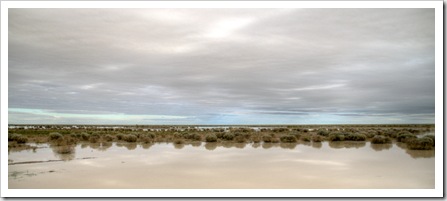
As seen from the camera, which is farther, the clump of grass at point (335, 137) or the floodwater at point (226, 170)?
the clump of grass at point (335, 137)

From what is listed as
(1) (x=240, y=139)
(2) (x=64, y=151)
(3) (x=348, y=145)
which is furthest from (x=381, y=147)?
(2) (x=64, y=151)

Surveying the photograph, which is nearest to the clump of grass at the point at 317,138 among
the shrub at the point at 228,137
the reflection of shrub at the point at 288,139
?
the reflection of shrub at the point at 288,139

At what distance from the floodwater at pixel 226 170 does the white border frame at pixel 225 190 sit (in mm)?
100

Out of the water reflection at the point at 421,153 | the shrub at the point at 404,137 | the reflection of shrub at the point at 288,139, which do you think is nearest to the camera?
the water reflection at the point at 421,153

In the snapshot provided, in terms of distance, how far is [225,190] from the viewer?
5.15m

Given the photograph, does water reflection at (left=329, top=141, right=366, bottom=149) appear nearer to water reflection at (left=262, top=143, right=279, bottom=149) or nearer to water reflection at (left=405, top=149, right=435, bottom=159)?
water reflection at (left=262, top=143, right=279, bottom=149)

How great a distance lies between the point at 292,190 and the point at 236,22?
2698 millimetres

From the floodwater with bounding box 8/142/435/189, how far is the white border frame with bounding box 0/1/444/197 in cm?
10

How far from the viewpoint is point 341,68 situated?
5.74 meters

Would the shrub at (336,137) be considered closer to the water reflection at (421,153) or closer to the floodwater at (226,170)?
the floodwater at (226,170)

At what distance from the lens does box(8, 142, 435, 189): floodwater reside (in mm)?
5297

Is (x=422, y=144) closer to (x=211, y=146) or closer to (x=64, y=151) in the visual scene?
(x=211, y=146)

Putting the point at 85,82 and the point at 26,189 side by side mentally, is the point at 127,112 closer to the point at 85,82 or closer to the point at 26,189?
the point at 85,82

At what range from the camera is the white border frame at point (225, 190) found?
5.08m
